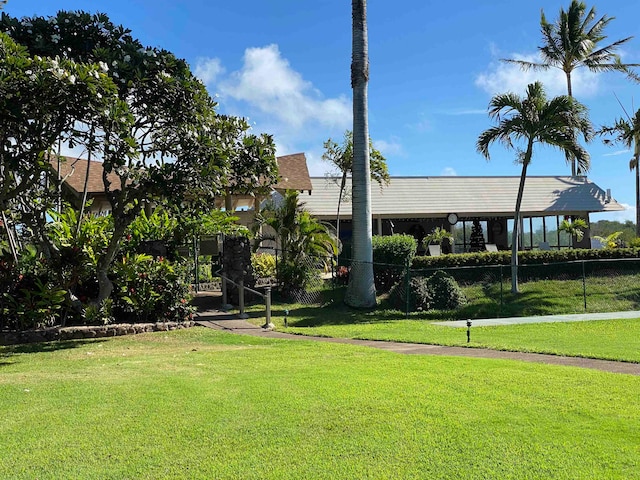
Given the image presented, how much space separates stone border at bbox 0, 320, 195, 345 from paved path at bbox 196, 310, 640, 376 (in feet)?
4.55

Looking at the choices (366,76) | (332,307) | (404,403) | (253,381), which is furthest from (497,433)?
(366,76)

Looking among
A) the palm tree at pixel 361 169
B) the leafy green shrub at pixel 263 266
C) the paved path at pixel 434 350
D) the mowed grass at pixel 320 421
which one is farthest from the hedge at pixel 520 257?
the mowed grass at pixel 320 421

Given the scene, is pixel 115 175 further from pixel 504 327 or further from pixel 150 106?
pixel 504 327

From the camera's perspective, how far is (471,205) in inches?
1104

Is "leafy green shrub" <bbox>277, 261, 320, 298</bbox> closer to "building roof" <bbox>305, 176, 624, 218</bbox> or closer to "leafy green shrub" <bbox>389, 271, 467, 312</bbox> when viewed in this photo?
"leafy green shrub" <bbox>389, 271, 467, 312</bbox>

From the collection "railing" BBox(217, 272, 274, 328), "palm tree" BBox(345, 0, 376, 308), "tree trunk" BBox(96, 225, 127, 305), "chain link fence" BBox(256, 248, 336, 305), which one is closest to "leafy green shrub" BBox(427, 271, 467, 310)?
"palm tree" BBox(345, 0, 376, 308)

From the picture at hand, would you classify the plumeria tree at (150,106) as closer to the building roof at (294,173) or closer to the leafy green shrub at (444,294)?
the leafy green shrub at (444,294)

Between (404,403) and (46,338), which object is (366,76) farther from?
(404,403)

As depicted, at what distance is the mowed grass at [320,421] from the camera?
3932 millimetres

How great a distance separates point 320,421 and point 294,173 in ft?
73.4

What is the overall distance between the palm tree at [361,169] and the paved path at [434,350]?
3.28 meters

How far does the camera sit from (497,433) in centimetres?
450

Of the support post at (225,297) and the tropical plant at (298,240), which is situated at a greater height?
the tropical plant at (298,240)

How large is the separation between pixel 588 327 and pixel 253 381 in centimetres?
903
